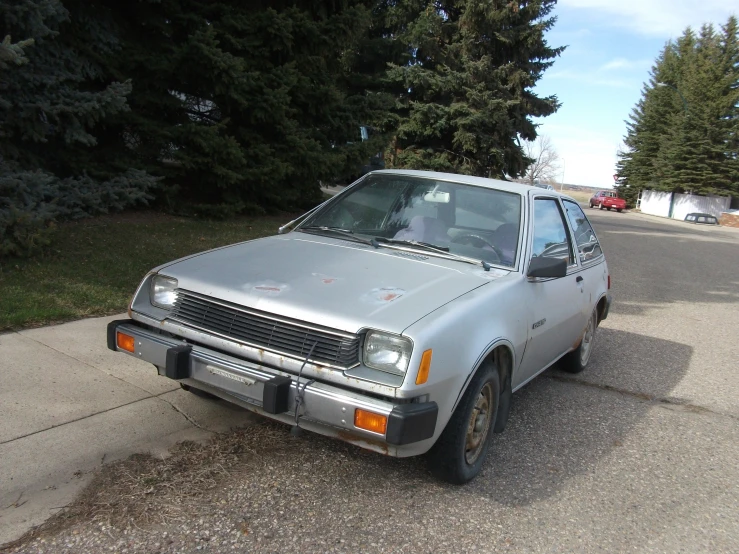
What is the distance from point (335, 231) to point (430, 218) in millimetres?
683

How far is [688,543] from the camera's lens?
321cm

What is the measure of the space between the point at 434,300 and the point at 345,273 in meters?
0.59

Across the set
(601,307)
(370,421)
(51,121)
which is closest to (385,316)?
(370,421)

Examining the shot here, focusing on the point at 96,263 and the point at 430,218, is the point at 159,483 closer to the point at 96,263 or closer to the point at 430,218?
the point at 430,218

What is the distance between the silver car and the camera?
9.77ft

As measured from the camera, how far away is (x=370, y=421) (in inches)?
113

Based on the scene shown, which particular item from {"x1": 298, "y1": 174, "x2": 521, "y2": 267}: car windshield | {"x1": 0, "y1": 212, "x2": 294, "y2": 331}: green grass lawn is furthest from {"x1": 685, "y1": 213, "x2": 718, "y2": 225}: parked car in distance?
{"x1": 298, "y1": 174, "x2": 521, "y2": 267}: car windshield

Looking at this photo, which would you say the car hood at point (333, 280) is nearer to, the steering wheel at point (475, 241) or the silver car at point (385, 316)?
the silver car at point (385, 316)

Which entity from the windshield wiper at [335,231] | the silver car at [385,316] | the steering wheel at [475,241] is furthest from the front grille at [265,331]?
the steering wheel at [475,241]

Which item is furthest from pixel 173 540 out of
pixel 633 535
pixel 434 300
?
pixel 633 535

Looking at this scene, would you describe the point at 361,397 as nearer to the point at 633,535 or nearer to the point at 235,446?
the point at 235,446

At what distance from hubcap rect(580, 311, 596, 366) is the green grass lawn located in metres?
4.41

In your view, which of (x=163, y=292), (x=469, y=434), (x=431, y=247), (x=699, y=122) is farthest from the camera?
(x=699, y=122)

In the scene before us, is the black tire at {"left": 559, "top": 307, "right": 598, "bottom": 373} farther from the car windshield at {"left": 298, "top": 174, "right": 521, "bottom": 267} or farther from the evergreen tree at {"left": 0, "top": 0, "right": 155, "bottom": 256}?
the evergreen tree at {"left": 0, "top": 0, "right": 155, "bottom": 256}
